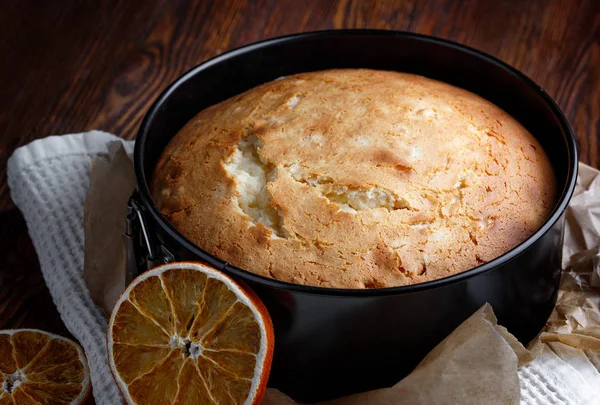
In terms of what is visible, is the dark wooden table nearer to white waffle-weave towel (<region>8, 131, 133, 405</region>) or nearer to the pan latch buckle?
white waffle-weave towel (<region>8, 131, 133, 405</region>)

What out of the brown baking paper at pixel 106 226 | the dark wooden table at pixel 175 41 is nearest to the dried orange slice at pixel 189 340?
the brown baking paper at pixel 106 226

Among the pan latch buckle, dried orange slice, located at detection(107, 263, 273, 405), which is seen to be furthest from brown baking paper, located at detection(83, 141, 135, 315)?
dried orange slice, located at detection(107, 263, 273, 405)

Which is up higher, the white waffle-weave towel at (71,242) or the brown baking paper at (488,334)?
the brown baking paper at (488,334)

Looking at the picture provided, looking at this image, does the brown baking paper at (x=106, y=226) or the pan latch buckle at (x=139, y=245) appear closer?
the pan latch buckle at (x=139, y=245)

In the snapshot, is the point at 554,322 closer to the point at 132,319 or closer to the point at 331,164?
the point at 331,164

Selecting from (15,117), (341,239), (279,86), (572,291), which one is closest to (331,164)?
(341,239)

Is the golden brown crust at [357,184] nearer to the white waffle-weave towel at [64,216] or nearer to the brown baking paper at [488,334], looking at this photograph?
the brown baking paper at [488,334]

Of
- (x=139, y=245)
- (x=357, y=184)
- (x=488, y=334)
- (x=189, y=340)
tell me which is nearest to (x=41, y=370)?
(x=139, y=245)
